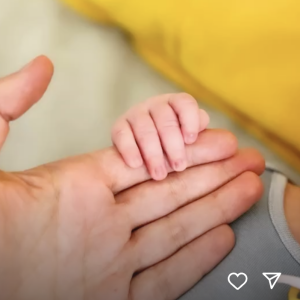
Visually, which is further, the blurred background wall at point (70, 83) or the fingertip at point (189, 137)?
the blurred background wall at point (70, 83)

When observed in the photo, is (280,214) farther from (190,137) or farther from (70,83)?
(70,83)

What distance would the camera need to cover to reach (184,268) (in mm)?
553

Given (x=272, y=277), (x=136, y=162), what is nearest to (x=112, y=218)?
(x=136, y=162)

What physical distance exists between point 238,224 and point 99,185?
159 millimetres

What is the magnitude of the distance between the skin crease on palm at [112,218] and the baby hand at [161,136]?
17 mm

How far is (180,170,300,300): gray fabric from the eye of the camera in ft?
1.78

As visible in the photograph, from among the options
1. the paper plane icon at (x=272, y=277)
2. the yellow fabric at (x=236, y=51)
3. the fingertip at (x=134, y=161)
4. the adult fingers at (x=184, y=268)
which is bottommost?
the adult fingers at (x=184, y=268)

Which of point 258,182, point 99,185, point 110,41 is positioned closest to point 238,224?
point 258,182

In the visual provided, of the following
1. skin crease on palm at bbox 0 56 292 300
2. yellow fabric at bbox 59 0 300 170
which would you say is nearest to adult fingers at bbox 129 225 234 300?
skin crease on palm at bbox 0 56 292 300

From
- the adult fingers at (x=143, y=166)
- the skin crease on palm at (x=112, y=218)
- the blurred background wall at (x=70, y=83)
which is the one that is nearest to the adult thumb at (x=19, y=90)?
the skin crease on palm at (x=112, y=218)

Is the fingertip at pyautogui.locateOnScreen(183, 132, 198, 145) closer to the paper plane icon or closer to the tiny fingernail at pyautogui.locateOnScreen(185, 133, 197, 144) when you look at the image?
the tiny fingernail at pyautogui.locateOnScreen(185, 133, 197, 144)

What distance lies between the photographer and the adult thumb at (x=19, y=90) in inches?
18.4

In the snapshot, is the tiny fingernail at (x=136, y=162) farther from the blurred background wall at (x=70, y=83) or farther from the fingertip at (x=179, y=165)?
the blurred background wall at (x=70, y=83)

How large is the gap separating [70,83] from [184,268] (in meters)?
0.31
